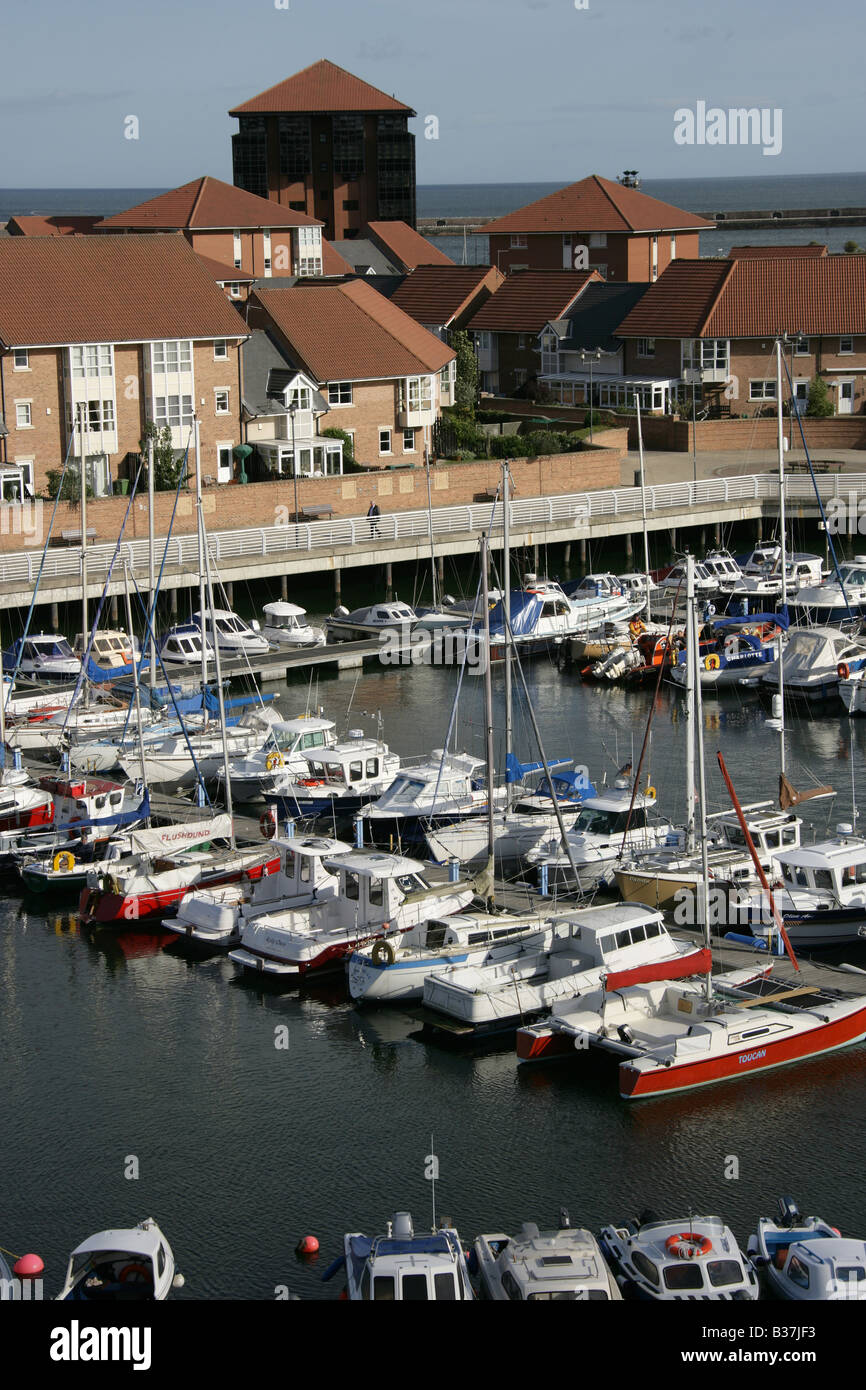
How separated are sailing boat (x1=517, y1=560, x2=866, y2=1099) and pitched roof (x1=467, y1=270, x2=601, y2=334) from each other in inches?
2459

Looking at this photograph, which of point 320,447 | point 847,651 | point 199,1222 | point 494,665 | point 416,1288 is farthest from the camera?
point 320,447

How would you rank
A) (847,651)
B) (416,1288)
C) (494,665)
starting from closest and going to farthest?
(416,1288)
(847,651)
(494,665)

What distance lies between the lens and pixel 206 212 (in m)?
86.8

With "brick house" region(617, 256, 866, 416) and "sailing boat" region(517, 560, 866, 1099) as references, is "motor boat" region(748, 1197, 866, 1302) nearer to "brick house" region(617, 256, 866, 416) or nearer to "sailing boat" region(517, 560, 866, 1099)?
"sailing boat" region(517, 560, 866, 1099)

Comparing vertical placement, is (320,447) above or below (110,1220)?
above

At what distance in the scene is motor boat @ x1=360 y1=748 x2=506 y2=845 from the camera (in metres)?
33.7

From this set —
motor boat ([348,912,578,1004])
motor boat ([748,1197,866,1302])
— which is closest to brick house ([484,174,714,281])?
motor boat ([348,912,578,1004])

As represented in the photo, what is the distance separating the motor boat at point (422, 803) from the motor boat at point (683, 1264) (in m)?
15.3

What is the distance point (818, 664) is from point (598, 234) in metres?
54.4

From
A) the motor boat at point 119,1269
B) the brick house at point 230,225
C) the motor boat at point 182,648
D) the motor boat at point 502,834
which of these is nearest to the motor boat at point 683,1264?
the motor boat at point 119,1269
